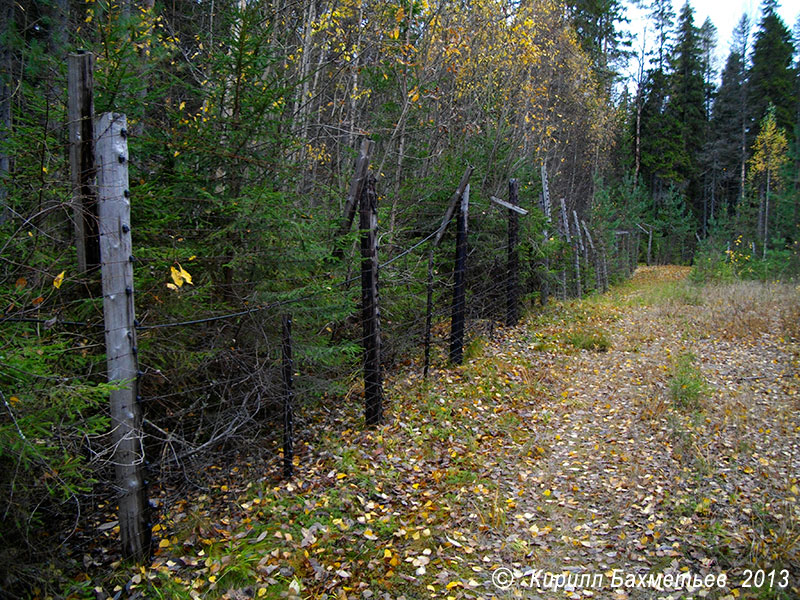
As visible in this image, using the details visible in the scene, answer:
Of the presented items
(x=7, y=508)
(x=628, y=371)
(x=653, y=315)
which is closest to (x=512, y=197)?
(x=628, y=371)

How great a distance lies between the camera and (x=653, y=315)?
41.8 ft

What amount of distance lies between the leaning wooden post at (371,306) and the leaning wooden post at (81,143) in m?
3.03

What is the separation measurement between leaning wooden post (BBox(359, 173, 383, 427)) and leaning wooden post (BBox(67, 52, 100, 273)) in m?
3.03

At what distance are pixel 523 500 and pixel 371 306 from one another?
2.77 metres

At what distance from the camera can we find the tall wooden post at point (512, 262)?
1082cm

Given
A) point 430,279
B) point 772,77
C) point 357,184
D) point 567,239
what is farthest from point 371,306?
point 772,77

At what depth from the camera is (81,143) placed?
3445mm

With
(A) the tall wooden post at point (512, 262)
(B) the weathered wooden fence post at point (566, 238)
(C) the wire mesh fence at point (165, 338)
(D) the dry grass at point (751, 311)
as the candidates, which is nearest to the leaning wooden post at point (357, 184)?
(C) the wire mesh fence at point (165, 338)

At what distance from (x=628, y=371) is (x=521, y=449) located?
3566 mm

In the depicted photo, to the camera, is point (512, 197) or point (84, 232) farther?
point (512, 197)

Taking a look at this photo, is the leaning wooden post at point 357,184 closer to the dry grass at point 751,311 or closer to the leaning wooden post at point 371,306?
the leaning wooden post at point 371,306

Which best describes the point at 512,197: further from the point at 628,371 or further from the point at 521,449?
the point at 521,449

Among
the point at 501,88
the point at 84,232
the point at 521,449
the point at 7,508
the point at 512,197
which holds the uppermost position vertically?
the point at 501,88

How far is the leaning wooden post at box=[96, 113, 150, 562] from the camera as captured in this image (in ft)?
11.4
